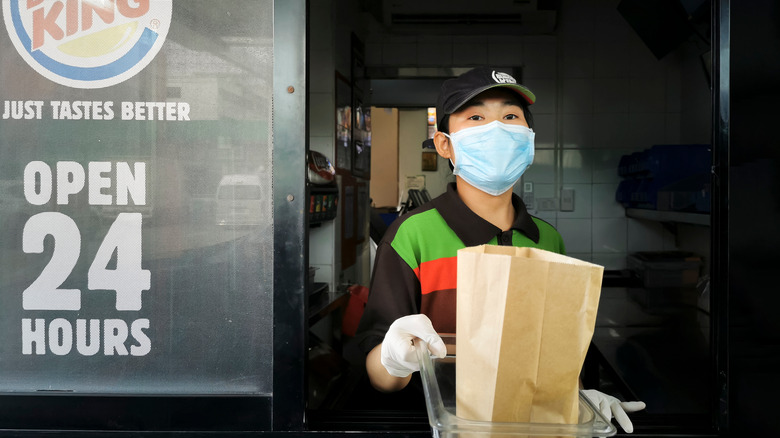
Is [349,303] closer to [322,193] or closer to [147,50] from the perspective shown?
[322,193]

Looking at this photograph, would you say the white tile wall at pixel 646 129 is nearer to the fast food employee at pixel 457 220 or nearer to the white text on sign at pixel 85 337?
the fast food employee at pixel 457 220

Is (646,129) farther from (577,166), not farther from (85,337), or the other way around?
(85,337)

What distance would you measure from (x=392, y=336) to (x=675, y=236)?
4.18 m

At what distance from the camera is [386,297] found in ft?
4.36

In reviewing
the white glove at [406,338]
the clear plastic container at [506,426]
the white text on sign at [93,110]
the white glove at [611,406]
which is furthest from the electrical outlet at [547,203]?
the clear plastic container at [506,426]

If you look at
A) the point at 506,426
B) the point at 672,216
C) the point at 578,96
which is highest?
the point at 578,96

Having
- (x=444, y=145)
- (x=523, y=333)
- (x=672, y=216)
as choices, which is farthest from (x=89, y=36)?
(x=672, y=216)

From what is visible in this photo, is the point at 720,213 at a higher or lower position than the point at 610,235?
higher

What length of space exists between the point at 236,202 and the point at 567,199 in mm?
3744

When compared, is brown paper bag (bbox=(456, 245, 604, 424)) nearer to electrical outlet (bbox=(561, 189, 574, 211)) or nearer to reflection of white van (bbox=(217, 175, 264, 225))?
reflection of white van (bbox=(217, 175, 264, 225))

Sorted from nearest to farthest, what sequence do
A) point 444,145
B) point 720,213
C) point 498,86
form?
point 720,213, point 498,86, point 444,145

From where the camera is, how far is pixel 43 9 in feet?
4.02

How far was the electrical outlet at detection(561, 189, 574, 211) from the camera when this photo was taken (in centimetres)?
454

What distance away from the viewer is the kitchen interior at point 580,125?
3.57 metres
